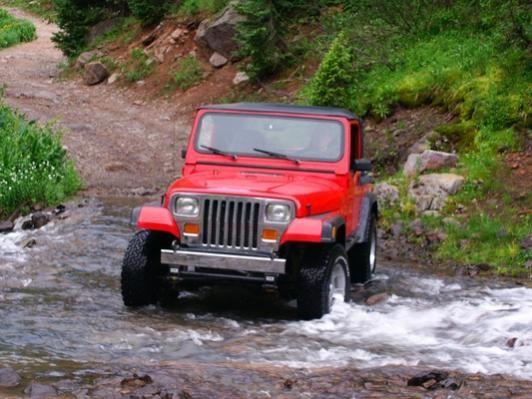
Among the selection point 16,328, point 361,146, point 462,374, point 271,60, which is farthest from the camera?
point 271,60

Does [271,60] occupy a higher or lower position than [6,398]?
higher

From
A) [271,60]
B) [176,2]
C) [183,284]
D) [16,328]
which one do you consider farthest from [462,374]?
[176,2]

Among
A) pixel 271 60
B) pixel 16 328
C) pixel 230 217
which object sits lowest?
pixel 16 328

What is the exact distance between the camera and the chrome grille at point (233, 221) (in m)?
8.73

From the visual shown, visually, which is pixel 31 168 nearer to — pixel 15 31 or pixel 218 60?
pixel 218 60

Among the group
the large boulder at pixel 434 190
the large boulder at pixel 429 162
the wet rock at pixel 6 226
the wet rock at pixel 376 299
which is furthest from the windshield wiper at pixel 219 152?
the large boulder at pixel 429 162

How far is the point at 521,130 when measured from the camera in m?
15.1

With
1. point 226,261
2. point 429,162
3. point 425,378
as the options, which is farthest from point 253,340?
point 429,162

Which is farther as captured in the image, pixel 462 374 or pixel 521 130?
pixel 521 130

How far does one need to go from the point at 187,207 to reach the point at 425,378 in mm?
2901

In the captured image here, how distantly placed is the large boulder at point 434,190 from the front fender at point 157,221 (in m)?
5.82

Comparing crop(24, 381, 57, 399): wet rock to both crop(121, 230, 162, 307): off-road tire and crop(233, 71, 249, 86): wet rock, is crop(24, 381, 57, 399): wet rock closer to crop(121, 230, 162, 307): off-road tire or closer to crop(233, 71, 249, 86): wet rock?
crop(121, 230, 162, 307): off-road tire

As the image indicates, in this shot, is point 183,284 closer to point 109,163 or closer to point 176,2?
point 109,163

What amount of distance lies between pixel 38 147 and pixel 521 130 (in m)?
7.75
